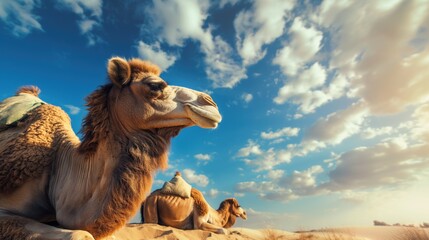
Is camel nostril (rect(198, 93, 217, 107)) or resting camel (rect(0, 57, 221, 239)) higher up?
camel nostril (rect(198, 93, 217, 107))

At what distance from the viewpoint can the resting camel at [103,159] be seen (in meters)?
2.55

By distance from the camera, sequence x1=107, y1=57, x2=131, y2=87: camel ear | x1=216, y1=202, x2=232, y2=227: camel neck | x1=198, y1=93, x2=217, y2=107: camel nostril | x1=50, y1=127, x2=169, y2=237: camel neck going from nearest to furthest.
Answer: x1=50, y1=127, x2=169, y2=237: camel neck → x1=198, y1=93, x2=217, y2=107: camel nostril → x1=107, y1=57, x2=131, y2=87: camel ear → x1=216, y1=202, x2=232, y2=227: camel neck

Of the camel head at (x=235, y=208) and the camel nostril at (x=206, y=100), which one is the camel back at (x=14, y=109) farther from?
the camel head at (x=235, y=208)

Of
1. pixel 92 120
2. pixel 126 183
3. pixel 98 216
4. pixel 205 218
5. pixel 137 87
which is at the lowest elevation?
pixel 98 216

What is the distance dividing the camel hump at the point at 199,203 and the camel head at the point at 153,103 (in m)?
6.52

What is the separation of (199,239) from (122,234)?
1.97 m

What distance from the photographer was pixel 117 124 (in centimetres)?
290

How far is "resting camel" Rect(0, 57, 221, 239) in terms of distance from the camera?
2.55m

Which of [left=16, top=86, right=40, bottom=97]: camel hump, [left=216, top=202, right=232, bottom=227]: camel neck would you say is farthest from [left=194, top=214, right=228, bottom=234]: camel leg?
[left=16, top=86, right=40, bottom=97]: camel hump

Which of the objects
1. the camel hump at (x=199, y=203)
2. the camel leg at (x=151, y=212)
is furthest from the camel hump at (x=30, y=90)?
the camel hump at (x=199, y=203)

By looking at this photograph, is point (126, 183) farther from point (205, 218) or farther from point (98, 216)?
point (205, 218)

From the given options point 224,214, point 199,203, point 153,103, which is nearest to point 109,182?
point 153,103

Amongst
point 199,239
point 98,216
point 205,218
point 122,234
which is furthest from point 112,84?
point 205,218

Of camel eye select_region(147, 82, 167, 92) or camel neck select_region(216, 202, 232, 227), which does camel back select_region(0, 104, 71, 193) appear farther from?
camel neck select_region(216, 202, 232, 227)
